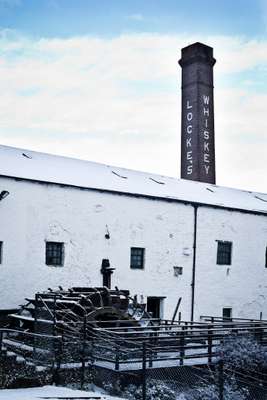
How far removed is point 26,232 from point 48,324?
13.1 ft

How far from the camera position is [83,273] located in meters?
17.4

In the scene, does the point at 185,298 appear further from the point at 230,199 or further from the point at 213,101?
the point at 213,101

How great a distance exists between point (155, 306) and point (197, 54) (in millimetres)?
20398

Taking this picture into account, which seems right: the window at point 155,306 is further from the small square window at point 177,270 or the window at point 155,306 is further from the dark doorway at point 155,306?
the small square window at point 177,270

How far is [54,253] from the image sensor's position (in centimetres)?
1691

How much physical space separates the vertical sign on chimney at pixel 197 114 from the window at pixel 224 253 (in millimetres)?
10591

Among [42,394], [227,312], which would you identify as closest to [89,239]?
[227,312]

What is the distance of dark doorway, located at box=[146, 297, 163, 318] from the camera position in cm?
1917

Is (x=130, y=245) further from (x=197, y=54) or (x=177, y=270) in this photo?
(x=197, y=54)

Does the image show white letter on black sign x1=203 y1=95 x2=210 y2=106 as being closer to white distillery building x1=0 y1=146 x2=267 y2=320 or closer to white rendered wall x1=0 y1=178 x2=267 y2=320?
white distillery building x1=0 y1=146 x2=267 y2=320

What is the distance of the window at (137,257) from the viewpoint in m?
18.9

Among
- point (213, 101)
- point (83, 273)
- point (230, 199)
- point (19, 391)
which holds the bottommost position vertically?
point (19, 391)

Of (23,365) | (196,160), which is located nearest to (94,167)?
(23,365)

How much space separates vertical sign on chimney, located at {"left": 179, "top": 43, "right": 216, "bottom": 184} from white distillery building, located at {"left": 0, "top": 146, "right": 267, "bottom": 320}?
28.0 ft
